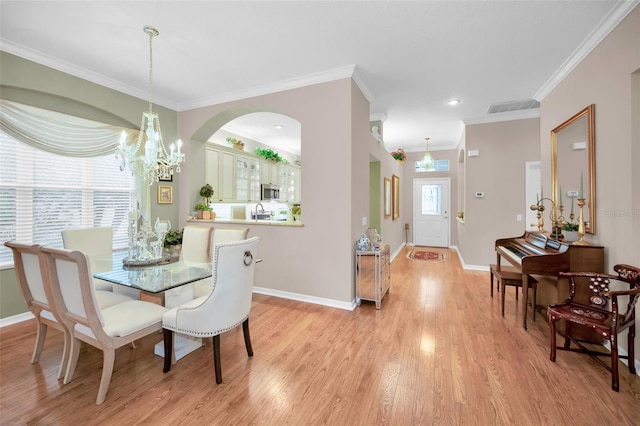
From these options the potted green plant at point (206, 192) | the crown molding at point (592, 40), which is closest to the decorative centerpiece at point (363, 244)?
the potted green plant at point (206, 192)

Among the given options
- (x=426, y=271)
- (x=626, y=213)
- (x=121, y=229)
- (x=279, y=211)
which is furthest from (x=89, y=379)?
(x=279, y=211)

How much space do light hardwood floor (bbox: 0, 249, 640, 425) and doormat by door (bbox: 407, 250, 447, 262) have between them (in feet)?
10.6

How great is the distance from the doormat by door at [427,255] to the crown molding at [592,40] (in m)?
3.72

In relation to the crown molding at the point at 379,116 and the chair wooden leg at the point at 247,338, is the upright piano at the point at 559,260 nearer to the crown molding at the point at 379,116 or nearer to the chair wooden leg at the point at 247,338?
the chair wooden leg at the point at 247,338

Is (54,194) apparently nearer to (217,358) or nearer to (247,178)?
(217,358)

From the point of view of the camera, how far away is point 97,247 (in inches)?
113

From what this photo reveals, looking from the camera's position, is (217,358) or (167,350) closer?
(217,358)

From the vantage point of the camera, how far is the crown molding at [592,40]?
2.17m

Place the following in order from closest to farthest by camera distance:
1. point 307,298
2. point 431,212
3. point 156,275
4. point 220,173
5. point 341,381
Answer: point 341,381, point 156,275, point 307,298, point 220,173, point 431,212

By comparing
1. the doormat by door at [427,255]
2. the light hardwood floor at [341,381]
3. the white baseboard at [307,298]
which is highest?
the doormat by door at [427,255]

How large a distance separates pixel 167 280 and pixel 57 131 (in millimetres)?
2562

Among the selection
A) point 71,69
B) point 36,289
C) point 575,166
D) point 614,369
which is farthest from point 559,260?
point 71,69

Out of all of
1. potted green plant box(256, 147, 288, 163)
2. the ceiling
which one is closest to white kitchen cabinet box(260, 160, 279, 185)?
potted green plant box(256, 147, 288, 163)

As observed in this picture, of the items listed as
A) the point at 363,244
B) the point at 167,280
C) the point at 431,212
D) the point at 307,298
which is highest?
the point at 431,212
